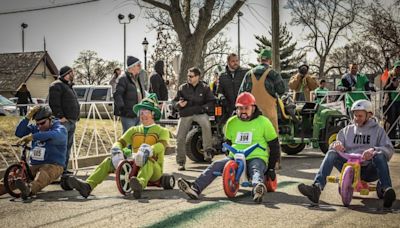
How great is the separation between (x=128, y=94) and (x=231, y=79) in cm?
209

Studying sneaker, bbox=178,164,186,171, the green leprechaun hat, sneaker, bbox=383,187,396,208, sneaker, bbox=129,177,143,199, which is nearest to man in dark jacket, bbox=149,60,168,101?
sneaker, bbox=178,164,186,171

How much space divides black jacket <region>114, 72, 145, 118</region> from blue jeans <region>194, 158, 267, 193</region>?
361 centimetres

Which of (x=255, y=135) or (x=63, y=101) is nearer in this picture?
(x=255, y=135)

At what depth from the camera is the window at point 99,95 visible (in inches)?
1201

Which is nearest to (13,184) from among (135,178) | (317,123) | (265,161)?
(135,178)

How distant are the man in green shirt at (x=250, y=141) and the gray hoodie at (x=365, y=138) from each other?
2.96ft

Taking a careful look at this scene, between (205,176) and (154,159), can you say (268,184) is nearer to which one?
(205,176)

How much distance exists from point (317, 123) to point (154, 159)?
5.76 metres

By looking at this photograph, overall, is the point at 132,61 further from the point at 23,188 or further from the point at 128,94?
the point at 23,188

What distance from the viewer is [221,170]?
8219 millimetres

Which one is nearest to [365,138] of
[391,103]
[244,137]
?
[244,137]

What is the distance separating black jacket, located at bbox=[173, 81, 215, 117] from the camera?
1223cm

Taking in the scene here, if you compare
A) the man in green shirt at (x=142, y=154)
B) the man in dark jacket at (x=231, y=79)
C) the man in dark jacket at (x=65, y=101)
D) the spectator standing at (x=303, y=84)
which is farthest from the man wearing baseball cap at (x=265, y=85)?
the spectator standing at (x=303, y=84)

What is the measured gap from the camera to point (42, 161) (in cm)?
910
